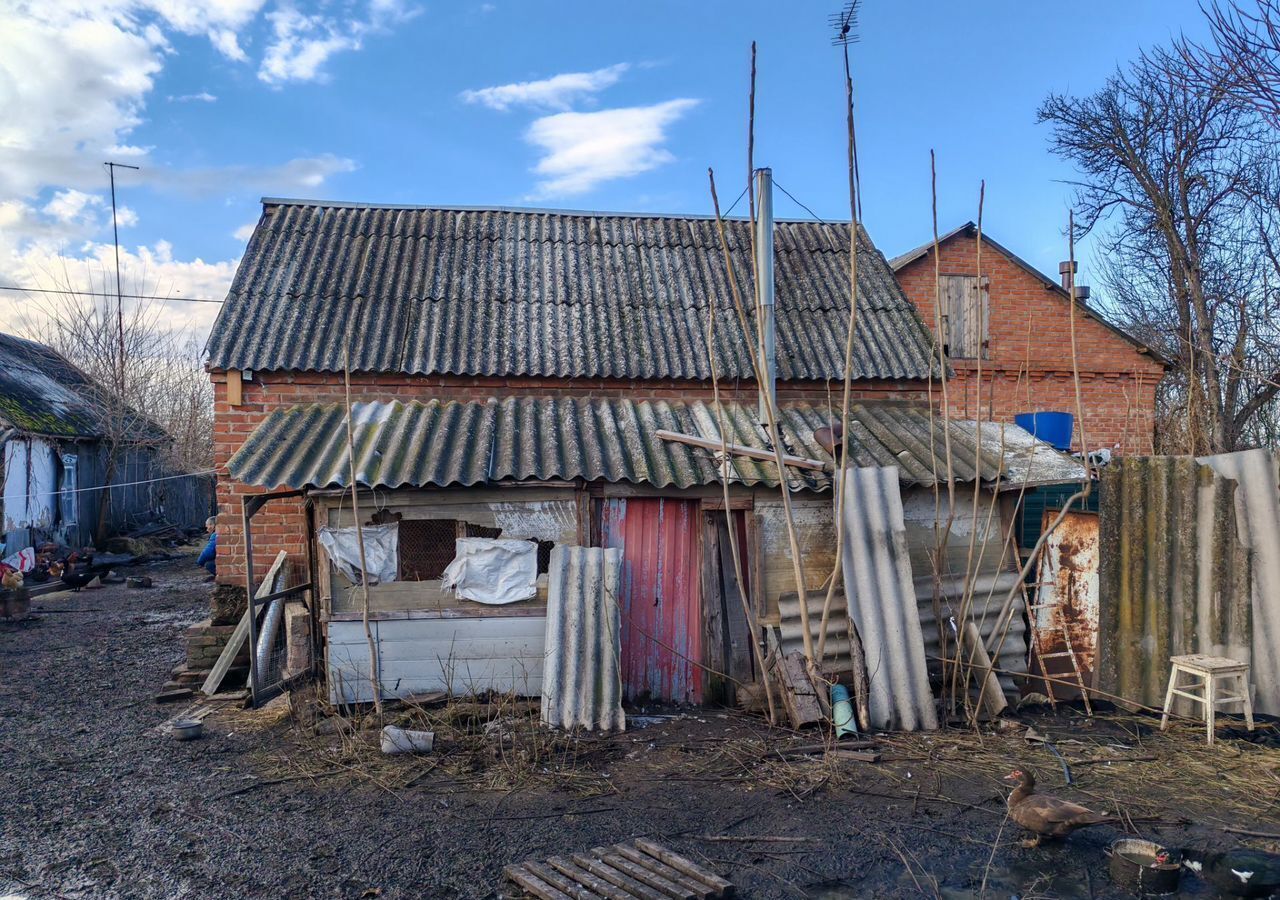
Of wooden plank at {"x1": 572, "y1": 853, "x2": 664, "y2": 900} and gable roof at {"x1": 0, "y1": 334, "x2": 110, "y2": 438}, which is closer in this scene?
wooden plank at {"x1": 572, "y1": 853, "x2": 664, "y2": 900}

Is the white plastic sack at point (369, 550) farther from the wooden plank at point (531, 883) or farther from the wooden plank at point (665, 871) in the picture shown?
the wooden plank at point (665, 871)

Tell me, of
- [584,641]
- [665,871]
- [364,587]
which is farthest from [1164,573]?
[364,587]

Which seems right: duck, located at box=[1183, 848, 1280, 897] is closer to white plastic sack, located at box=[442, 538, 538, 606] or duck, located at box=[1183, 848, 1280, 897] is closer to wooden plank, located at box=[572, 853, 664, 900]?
wooden plank, located at box=[572, 853, 664, 900]

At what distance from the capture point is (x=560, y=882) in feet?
14.5

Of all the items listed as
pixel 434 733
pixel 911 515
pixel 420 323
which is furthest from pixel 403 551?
pixel 911 515

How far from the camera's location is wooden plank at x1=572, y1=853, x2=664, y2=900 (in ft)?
14.1

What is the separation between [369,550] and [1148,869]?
595 centimetres

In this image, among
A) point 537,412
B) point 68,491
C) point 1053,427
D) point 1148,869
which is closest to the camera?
point 1148,869

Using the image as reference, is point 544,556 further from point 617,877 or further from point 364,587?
point 617,877

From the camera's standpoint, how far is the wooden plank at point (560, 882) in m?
4.29

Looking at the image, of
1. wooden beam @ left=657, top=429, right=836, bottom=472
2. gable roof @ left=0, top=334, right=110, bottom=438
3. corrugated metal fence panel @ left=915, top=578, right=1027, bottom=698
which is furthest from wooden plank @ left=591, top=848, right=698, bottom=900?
gable roof @ left=0, top=334, right=110, bottom=438

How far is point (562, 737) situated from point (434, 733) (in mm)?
994

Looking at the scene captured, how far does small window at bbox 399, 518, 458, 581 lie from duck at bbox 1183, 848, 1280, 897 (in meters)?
5.77

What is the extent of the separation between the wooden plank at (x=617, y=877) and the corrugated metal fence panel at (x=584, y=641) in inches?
86.2
